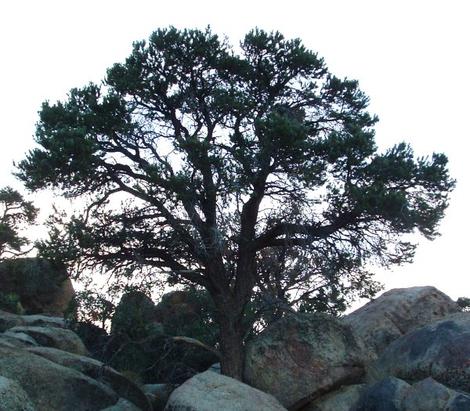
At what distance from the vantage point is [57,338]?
21734 millimetres

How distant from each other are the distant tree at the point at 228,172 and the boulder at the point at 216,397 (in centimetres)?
275

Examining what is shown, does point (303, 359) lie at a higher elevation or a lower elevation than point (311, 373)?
higher

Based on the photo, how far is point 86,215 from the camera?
18891mm

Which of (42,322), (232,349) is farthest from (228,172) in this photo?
(42,322)

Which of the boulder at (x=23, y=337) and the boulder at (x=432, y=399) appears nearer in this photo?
the boulder at (x=432, y=399)

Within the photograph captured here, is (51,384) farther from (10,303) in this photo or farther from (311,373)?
(10,303)

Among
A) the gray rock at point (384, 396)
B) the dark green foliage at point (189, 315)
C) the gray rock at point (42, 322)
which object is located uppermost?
the gray rock at point (42, 322)

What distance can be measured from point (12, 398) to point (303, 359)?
27.9ft

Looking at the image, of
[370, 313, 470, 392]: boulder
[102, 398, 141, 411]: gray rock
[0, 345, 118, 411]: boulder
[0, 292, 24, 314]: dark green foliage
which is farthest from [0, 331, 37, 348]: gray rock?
[0, 292, 24, 314]: dark green foliage

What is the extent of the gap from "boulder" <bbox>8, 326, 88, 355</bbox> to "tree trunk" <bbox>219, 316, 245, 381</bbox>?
6.11m

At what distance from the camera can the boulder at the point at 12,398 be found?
1167 centimetres

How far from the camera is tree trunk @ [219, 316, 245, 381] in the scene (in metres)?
18.0

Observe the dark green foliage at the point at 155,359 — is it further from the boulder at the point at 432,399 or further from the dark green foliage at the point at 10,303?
the dark green foliage at the point at 10,303

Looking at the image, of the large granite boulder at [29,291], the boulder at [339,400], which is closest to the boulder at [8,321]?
the large granite boulder at [29,291]
